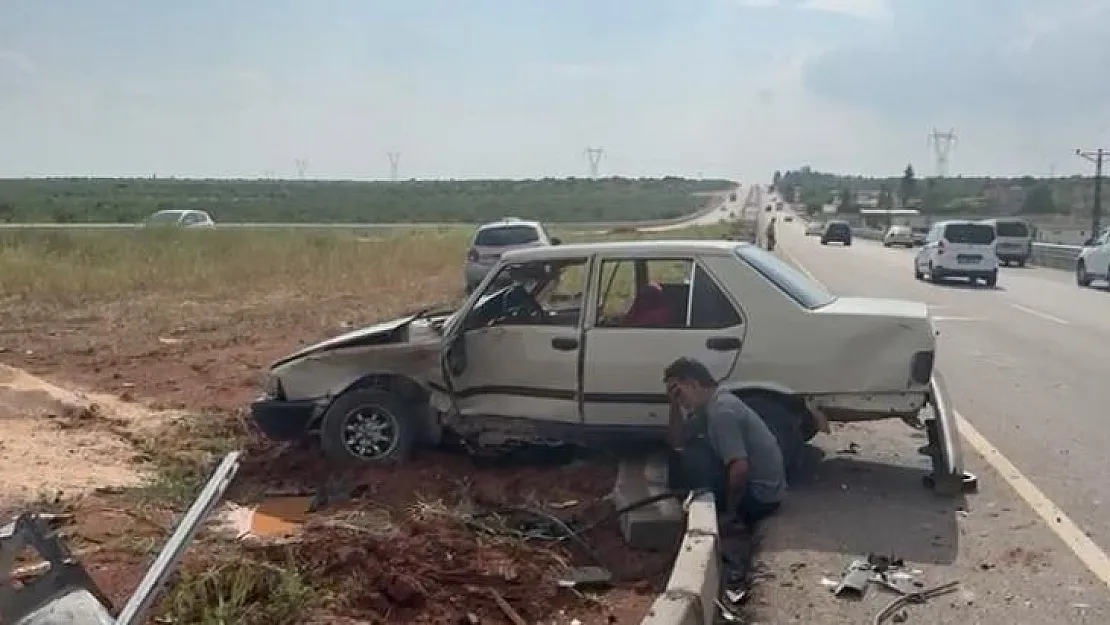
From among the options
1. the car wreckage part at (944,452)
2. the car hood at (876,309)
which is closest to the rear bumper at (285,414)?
the car hood at (876,309)

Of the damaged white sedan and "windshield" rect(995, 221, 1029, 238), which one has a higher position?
the damaged white sedan

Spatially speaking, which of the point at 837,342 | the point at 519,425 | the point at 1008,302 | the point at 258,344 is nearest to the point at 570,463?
the point at 519,425

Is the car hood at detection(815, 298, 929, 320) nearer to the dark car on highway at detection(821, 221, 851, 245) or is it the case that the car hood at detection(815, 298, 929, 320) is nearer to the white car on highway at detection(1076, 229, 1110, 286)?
the white car on highway at detection(1076, 229, 1110, 286)

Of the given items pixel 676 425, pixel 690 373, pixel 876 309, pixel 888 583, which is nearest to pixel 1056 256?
pixel 876 309

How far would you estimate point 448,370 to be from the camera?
8.77 meters

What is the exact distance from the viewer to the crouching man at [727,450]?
7.16 m

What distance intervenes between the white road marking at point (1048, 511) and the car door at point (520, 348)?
2931 mm

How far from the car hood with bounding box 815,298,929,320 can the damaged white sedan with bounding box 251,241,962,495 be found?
0.01 meters

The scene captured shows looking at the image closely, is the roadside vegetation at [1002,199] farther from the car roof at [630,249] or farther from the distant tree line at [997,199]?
the car roof at [630,249]

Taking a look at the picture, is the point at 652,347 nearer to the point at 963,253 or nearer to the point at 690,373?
the point at 690,373

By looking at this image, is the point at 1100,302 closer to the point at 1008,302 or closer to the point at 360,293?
the point at 1008,302

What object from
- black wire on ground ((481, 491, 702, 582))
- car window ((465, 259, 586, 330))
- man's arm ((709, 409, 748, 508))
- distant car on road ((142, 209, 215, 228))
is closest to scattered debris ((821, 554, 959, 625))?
man's arm ((709, 409, 748, 508))

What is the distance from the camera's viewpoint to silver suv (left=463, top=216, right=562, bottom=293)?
26547mm

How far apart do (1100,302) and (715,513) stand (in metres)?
22.2
